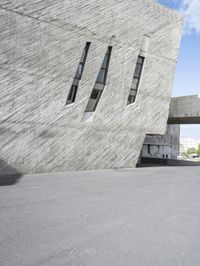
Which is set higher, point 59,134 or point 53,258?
point 59,134

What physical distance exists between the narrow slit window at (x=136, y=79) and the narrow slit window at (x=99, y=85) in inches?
108

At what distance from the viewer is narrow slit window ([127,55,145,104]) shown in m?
20.2

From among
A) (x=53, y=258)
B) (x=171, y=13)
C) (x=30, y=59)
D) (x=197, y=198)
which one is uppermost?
(x=171, y=13)

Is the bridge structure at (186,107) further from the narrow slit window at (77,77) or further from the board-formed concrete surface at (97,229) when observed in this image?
the board-formed concrete surface at (97,229)

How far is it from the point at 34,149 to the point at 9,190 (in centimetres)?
546

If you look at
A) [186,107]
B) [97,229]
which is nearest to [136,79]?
[186,107]

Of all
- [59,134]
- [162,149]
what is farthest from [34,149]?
[162,149]

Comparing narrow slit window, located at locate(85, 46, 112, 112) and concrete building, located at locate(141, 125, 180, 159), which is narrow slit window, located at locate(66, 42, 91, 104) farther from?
concrete building, located at locate(141, 125, 180, 159)

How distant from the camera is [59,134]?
16.1m

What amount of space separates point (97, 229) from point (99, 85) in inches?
526

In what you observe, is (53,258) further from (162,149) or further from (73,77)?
(162,149)

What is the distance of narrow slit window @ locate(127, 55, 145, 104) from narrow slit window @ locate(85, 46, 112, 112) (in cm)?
274

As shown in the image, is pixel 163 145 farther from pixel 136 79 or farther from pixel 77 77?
pixel 77 77

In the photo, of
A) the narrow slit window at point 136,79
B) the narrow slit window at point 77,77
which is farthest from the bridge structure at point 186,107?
the narrow slit window at point 77,77
